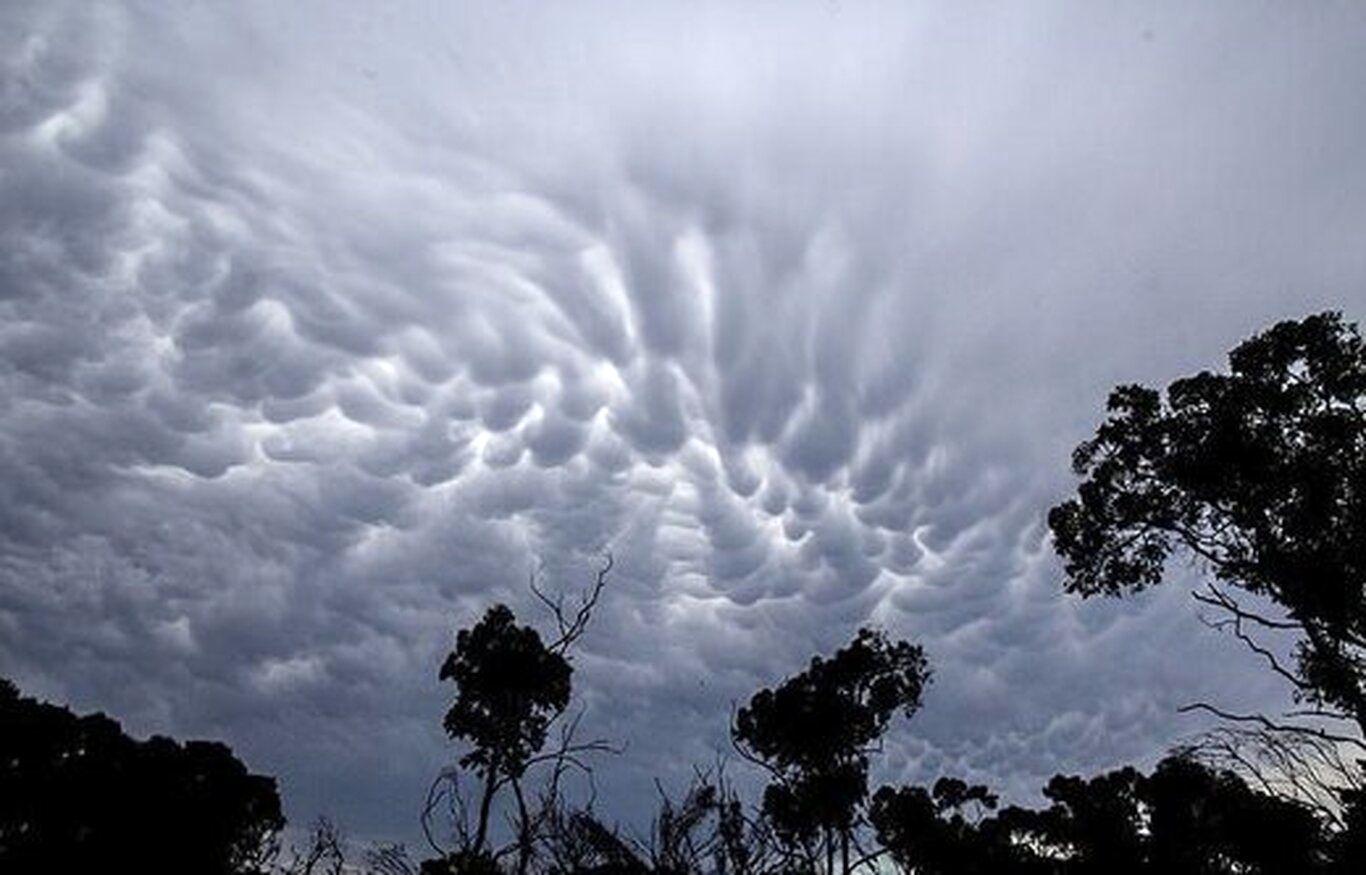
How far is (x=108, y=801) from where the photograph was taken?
1195 inches

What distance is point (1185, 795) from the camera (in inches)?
1153

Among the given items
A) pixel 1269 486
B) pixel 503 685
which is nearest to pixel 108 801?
pixel 503 685

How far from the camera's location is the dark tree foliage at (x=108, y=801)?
28688 mm

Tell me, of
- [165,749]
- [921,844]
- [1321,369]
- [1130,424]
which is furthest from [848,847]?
[165,749]

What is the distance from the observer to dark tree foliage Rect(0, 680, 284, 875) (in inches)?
1129

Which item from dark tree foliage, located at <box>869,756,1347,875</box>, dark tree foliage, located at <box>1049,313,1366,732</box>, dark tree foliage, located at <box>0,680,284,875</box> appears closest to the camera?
dark tree foliage, located at <box>1049,313,1366,732</box>

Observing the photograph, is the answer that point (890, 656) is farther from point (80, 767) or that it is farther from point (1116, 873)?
point (80, 767)

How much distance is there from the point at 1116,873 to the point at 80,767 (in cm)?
4051

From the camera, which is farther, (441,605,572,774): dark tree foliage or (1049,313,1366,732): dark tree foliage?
(441,605,572,774): dark tree foliage

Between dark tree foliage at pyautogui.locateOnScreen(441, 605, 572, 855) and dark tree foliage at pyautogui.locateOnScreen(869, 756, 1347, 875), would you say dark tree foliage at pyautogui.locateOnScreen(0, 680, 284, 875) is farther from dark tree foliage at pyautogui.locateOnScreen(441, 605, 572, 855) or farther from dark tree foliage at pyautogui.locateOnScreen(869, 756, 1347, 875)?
dark tree foliage at pyautogui.locateOnScreen(869, 756, 1347, 875)

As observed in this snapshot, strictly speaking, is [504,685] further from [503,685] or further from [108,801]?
[108,801]

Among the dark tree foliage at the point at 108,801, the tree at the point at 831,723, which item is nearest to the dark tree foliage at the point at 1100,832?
the tree at the point at 831,723

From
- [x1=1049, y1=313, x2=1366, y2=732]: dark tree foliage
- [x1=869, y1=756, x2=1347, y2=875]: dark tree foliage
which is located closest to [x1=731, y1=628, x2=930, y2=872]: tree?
[x1=869, y1=756, x2=1347, y2=875]: dark tree foliage

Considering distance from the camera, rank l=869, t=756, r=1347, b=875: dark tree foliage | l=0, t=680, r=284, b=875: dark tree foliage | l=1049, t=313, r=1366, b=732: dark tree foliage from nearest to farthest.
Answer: l=1049, t=313, r=1366, b=732: dark tree foliage, l=869, t=756, r=1347, b=875: dark tree foliage, l=0, t=680, r=284, b=875: dark tree foliage
